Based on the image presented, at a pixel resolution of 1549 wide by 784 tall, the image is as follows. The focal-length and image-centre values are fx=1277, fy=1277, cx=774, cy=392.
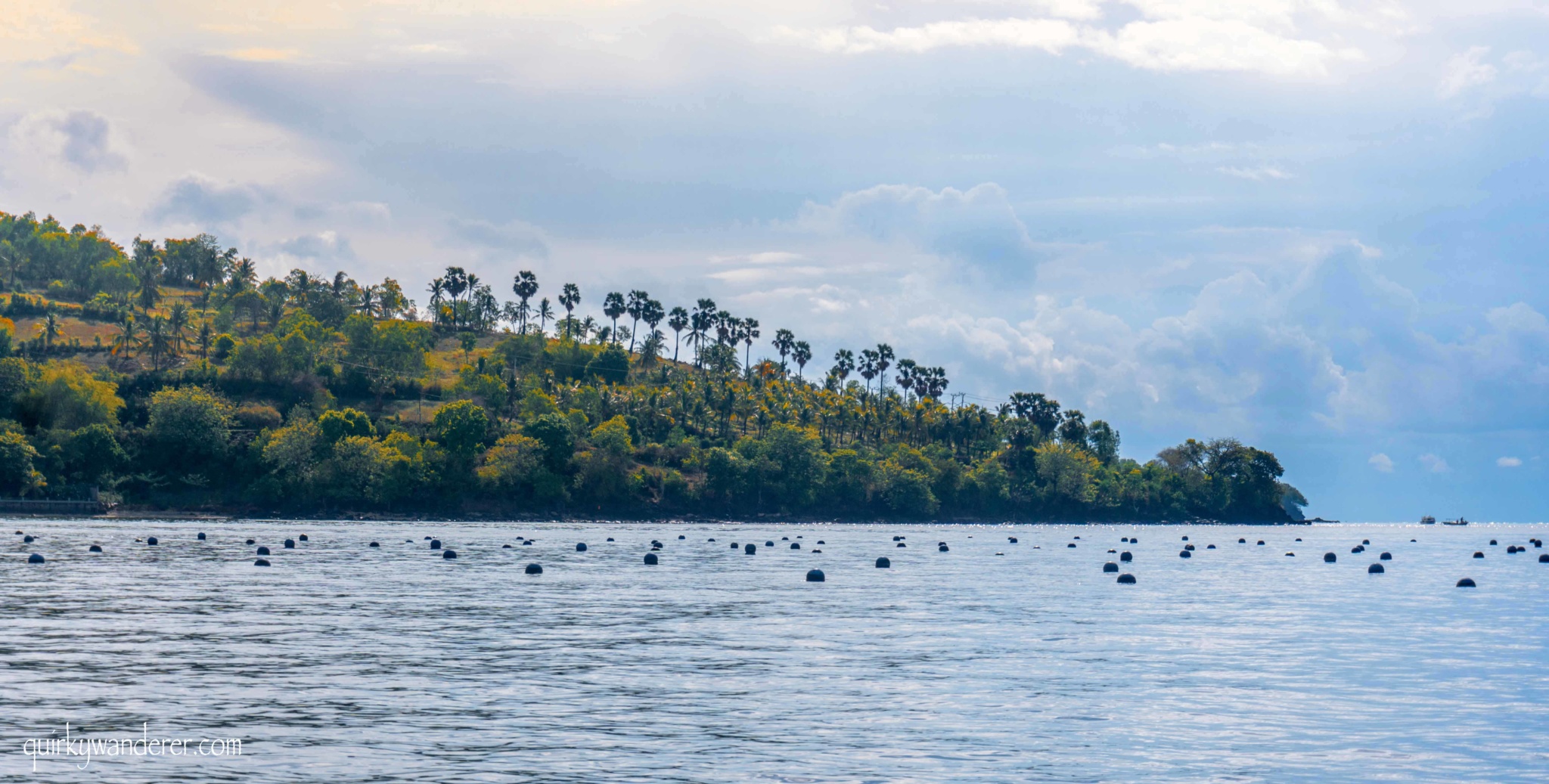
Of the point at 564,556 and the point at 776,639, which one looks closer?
the point at 776,639

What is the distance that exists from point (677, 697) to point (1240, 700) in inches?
502

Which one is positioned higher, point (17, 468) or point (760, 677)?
point (17, 468)

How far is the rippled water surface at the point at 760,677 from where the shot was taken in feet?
70.3

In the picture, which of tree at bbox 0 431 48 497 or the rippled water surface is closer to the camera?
the rippled water surface

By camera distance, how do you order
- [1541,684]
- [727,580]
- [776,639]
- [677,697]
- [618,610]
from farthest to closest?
[727,580]
[618,610]
[776,639]
[1541,684]
[677,697]

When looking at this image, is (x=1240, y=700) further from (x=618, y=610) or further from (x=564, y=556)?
(x=564, y=556)

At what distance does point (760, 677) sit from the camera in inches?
1236

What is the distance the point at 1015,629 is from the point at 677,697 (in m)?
19.3

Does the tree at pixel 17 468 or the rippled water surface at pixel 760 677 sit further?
the tree at pixel 17 468

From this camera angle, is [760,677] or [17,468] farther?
[17,468]

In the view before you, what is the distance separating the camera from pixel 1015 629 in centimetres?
4416

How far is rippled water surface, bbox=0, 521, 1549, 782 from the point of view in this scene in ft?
70.3

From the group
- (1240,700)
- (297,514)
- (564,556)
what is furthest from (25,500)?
(1240,700)

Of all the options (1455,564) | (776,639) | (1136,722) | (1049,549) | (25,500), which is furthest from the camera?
(25,500)
